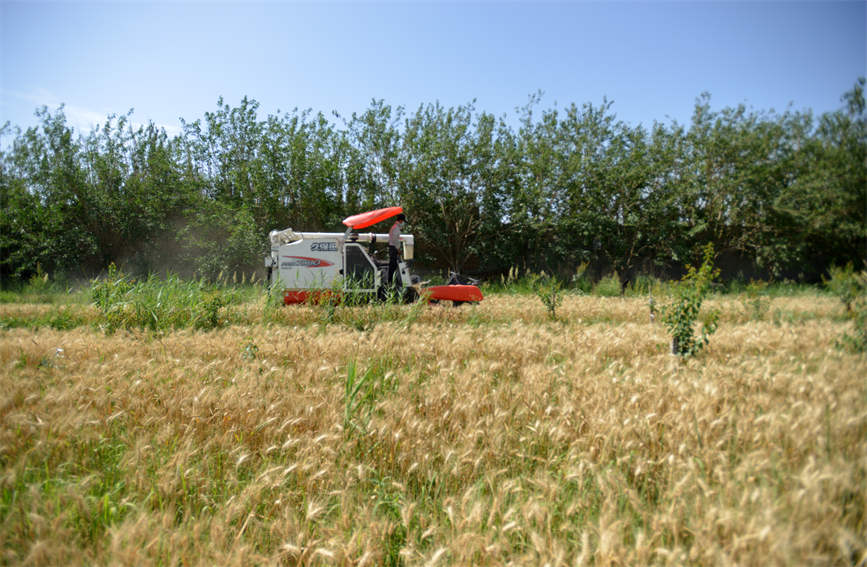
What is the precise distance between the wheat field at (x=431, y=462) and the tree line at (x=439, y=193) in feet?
47.6

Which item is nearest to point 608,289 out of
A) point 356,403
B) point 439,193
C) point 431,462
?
point 439,193

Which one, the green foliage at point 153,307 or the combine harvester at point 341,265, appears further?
the combine harvester at point 341,265

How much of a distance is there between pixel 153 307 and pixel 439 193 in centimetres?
1345

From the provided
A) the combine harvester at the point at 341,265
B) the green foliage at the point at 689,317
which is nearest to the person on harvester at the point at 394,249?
the combine harvester at the point at 341,265

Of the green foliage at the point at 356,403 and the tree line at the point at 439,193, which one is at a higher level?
the tree line at the point at 439,193

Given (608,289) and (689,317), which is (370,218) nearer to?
(689,317)

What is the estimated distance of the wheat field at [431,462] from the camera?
1.40 meters

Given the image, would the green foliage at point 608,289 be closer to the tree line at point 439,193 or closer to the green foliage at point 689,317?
the tree line at point 439,193

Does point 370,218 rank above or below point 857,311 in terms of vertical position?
above

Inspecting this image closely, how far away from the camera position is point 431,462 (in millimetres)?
2139

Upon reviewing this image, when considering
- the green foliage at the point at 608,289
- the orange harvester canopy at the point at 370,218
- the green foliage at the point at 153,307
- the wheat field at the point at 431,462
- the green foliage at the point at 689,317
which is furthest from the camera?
the green foliage at the point at 608,289

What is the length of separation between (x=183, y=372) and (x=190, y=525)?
1.71 m

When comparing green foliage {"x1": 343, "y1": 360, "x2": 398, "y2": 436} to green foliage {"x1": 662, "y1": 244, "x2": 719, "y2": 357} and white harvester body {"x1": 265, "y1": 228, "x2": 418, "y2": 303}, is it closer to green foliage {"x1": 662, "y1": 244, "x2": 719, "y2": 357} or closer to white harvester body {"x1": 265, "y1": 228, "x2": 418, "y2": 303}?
green foliage {"x1": 662, "y1": 244, "x2": 719, "y2": 357}

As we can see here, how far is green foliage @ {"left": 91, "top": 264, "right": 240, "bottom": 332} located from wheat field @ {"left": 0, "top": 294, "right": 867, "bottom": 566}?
92.5 inches
